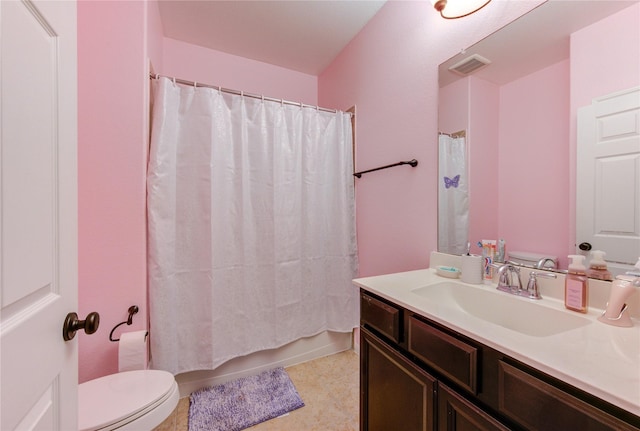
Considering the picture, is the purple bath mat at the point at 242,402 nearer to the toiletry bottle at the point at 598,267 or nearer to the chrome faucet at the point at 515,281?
the chrome faucet at the point at 515,281

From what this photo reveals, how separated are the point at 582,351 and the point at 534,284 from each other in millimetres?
403

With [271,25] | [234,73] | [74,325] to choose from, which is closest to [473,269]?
[74,325]

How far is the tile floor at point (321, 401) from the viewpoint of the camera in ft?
4.66

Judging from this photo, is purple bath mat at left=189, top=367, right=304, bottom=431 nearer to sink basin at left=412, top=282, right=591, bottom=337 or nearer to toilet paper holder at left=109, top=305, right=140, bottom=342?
toilet paper holder at left=109, top=305, right=140, bottom=342

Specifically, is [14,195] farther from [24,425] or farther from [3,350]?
[24,425]

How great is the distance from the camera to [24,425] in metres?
0.45

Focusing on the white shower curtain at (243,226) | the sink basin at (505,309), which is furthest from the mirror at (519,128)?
the white shower curtain at (243,226)

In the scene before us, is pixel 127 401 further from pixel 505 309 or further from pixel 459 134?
pixel 459 134

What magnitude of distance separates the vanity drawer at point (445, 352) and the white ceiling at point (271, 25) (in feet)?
6.45

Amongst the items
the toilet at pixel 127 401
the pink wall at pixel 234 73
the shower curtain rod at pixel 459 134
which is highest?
the pink wall at pixel 234 73

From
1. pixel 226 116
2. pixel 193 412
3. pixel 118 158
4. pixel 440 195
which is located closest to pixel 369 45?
pixel 226 116

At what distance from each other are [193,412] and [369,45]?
2.64 m

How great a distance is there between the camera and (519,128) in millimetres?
1070

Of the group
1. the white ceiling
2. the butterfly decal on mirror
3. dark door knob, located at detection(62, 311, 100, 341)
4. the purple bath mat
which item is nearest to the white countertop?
the butterfly decal on mirror
